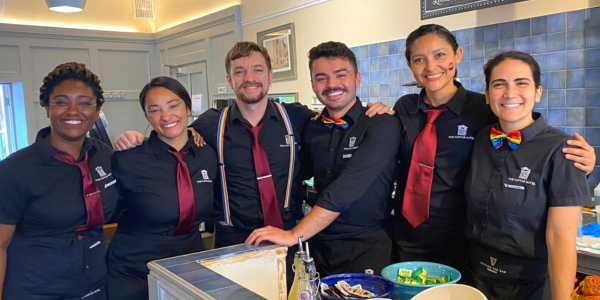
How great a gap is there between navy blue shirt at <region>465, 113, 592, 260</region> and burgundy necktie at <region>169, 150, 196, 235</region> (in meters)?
1.25

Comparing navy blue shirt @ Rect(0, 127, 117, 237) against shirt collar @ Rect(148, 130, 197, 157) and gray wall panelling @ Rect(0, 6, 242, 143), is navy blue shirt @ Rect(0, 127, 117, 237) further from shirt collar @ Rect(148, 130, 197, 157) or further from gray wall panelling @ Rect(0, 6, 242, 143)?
gray wall panelling @ Rect(0, 6, 242, 143)

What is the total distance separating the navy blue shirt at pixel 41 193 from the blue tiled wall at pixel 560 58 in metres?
3.05

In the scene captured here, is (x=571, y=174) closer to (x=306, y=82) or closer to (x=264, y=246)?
(x=264, y=246)

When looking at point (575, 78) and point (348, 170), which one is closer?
point (348, 170)

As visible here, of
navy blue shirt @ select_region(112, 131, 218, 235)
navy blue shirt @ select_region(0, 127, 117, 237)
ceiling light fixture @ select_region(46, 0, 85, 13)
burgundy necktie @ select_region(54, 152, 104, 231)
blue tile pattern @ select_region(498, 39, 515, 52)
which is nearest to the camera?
navy blue shirt @ select_region(0, 127, 117, 237)

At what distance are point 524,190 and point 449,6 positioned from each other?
103 inches

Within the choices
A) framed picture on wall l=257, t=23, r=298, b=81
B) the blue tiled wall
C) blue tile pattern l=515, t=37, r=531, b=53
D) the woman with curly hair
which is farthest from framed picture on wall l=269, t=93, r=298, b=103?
the woman with curly hair

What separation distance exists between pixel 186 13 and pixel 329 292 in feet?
23.6

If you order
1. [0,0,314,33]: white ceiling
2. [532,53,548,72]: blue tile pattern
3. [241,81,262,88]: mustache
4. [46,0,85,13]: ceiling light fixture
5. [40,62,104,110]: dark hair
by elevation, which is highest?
[0,0,314,33]: white ceiling

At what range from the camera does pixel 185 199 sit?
2.28 m

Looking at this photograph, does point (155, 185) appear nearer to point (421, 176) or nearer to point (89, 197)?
point (89, 197)

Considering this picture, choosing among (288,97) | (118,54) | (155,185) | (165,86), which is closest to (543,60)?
(165,86)

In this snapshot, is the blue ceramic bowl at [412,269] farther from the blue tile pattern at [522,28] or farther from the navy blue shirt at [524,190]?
the blue tile pattern at [522,28]

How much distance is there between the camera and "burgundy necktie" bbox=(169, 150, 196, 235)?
7.48ft
